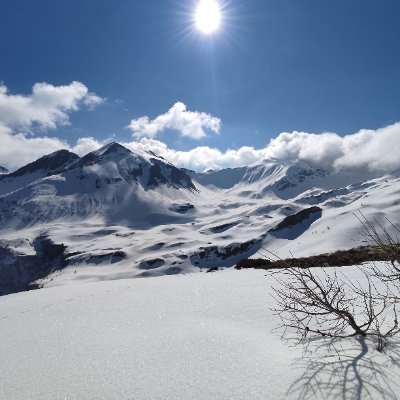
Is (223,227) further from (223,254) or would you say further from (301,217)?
(301,217)

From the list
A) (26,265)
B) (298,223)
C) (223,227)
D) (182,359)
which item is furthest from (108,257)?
(182,359)

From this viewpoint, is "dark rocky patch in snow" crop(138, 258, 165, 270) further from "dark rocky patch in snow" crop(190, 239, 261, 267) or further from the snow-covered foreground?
the snow-covered foreground

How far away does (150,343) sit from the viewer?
15.9 ft

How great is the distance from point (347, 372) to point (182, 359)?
1685mm

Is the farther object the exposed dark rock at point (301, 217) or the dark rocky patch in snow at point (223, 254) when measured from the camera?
the dark rocky patch in snow at point (223, 254)

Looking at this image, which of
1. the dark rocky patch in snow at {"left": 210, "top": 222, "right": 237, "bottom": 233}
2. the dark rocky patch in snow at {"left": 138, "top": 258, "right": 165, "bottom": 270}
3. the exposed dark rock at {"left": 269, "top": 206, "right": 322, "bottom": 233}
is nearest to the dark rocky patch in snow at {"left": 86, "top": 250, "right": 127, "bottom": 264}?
the dark rocky patch in snow at {"left": 138, "top": 258, "right": 165, "bottom": 270}

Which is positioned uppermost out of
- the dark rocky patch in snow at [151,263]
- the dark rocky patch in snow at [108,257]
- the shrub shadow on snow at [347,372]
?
the dark rocky patch in snow at [108,257]

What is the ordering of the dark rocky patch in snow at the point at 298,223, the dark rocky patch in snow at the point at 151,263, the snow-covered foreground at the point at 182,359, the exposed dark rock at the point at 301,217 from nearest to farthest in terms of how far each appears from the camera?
1. the snow-covered foreground at the point at 182,359
2. the dark rocky patch in snow at the point at 298,223
3. the exposed dark rock at the point at 301,217
4. the dark rocky patch in snow at the point at 151,263

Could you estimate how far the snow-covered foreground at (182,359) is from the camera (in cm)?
355

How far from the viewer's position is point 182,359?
425 cm

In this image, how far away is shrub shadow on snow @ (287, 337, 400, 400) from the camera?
3365 mm

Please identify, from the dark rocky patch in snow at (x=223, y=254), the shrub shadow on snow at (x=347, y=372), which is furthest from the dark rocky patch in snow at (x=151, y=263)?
the shrub shadow on snow at (x=347, y=372)

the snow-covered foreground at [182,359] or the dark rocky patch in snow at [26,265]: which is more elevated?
the dark rocky patch in snow at [26,265]

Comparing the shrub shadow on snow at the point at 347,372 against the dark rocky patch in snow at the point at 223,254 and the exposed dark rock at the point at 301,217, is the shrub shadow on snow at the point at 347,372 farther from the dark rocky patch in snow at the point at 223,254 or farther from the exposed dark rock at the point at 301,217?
the dark rocky patch in snow at the point at 223,254
